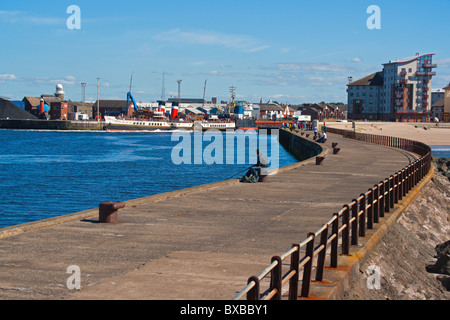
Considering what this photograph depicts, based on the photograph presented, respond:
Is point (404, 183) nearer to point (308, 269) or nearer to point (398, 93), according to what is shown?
point (308, 269)

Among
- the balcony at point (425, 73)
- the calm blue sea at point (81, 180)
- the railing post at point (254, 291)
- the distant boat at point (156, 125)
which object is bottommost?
the calm blue sea at point (81, 180)

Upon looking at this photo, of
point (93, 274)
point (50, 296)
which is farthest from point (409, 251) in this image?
point (50, 296)

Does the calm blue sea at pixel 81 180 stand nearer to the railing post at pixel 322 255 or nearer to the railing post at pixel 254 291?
the railing post at pixel 322 255

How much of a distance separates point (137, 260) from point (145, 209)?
21.0ft

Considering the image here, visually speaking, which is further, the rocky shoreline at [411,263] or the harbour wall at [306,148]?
the harbour wall at [306,148]

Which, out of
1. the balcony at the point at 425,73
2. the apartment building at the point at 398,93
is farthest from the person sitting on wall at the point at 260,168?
the balcony at the point at 425,73

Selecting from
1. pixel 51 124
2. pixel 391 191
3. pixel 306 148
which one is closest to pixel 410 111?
pixel 51 124

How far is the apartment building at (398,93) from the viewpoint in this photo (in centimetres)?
16675

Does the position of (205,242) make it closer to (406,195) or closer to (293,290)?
(293,290)

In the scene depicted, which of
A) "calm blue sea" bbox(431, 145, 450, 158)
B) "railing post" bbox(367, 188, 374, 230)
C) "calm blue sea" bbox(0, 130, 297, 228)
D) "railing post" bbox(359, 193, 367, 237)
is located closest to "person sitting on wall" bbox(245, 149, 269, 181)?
"calm blue sea" bbox(0, 130, 297, 228)

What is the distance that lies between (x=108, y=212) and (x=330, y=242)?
5826 millimetres

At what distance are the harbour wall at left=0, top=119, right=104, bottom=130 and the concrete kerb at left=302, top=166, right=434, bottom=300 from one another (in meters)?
154

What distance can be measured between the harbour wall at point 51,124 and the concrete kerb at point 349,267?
154 metres

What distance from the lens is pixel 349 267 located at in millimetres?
10477
